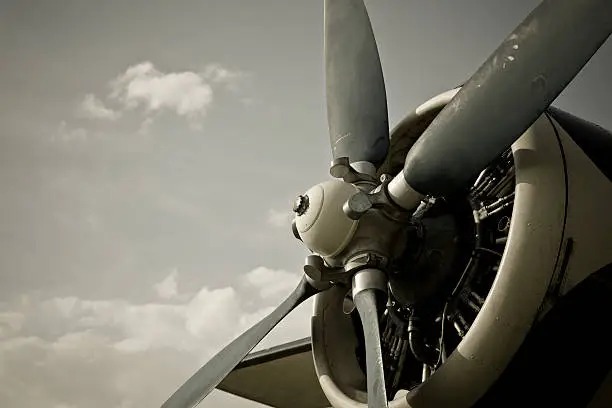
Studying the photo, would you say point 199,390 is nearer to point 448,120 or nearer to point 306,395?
point 448,120

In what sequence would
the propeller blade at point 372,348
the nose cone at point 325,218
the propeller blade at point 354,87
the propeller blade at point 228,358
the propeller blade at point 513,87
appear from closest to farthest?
the propeller blade at point 513,87 → the propeller blade at point 372,348 → the nose cone at point 325,218 → the propeller blade at point 228,358 → the propeller blade at point 354,87

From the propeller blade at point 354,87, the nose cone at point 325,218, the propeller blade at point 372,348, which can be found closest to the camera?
the propeller blade at point 372,348

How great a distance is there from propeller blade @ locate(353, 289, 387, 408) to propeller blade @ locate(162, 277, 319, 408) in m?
0.49

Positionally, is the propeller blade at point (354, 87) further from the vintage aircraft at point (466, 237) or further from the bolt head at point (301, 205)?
the bolt head at point (301, 205)

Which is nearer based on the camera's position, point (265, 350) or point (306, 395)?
point (265, 350)

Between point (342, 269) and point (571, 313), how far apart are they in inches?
54.3

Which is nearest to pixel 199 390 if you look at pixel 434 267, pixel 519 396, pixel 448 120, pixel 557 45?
pixel 434 267

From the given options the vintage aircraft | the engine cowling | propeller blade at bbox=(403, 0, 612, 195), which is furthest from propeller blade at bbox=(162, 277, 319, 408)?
propeller blade at bbox=(403, 0, 612, 195)

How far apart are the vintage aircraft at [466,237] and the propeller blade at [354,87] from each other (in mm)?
11

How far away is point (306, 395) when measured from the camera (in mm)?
Answer: 7242

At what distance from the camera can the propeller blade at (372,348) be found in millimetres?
3377

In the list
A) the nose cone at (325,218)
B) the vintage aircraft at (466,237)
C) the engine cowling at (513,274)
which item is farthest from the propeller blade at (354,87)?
the engine cowling at (513,274)

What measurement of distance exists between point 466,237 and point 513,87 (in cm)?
123

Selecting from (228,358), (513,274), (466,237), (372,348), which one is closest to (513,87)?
(513,274)
